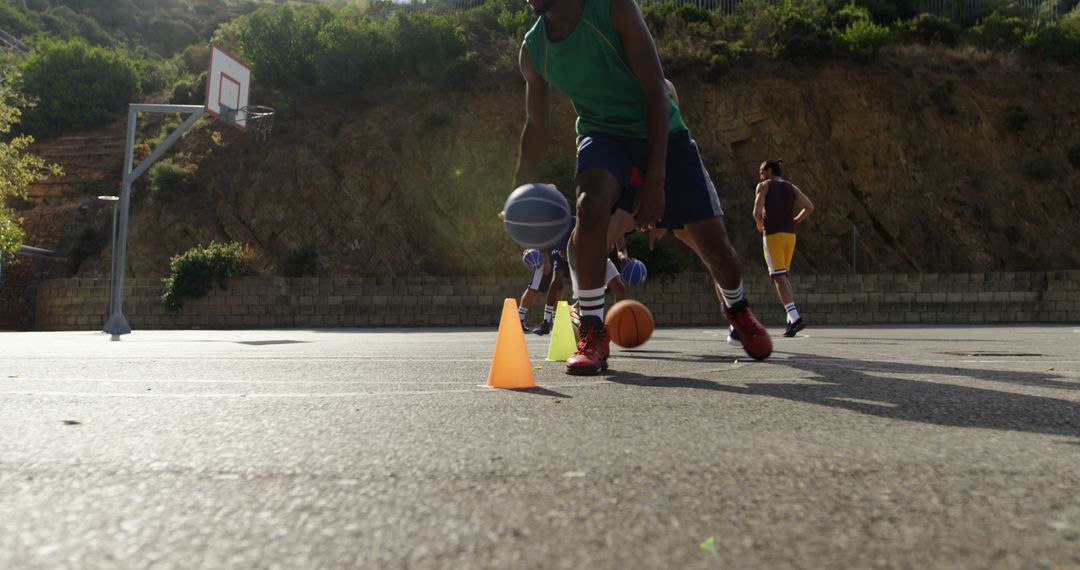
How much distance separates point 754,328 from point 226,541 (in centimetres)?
394

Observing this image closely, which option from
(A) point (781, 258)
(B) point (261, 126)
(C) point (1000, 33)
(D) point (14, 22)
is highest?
(D) point (14, 22)

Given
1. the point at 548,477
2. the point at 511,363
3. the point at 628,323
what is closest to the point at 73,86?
the point at 628,323

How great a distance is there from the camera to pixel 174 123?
1214 inches

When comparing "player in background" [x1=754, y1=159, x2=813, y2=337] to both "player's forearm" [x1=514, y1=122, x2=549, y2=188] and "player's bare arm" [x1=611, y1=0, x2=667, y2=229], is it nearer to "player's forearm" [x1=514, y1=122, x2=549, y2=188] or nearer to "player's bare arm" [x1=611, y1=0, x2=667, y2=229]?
"player's forearm" [x1=514, y1=122, x2=549, y2=188]

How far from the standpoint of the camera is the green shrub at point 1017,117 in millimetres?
27250

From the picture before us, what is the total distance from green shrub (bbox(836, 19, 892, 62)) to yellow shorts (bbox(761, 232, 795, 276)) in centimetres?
2201

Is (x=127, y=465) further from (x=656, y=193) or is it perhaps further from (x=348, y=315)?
(x=348, y=315)

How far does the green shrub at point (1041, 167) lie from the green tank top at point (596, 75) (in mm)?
26614

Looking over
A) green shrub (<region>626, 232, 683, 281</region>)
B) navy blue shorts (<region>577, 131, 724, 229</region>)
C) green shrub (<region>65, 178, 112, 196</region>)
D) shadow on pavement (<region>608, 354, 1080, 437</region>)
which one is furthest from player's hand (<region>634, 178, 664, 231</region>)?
green shrub (<region>65, 178, 112, 196</region>)

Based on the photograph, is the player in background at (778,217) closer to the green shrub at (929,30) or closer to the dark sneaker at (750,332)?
the dark sneaker at (750,332)

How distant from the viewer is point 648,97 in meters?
4.18

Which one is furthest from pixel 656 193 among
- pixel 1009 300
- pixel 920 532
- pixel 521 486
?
pixel 1009 300

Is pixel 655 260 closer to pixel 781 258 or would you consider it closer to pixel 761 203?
pixel 781 258

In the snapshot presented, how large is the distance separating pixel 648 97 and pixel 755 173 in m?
23.2
